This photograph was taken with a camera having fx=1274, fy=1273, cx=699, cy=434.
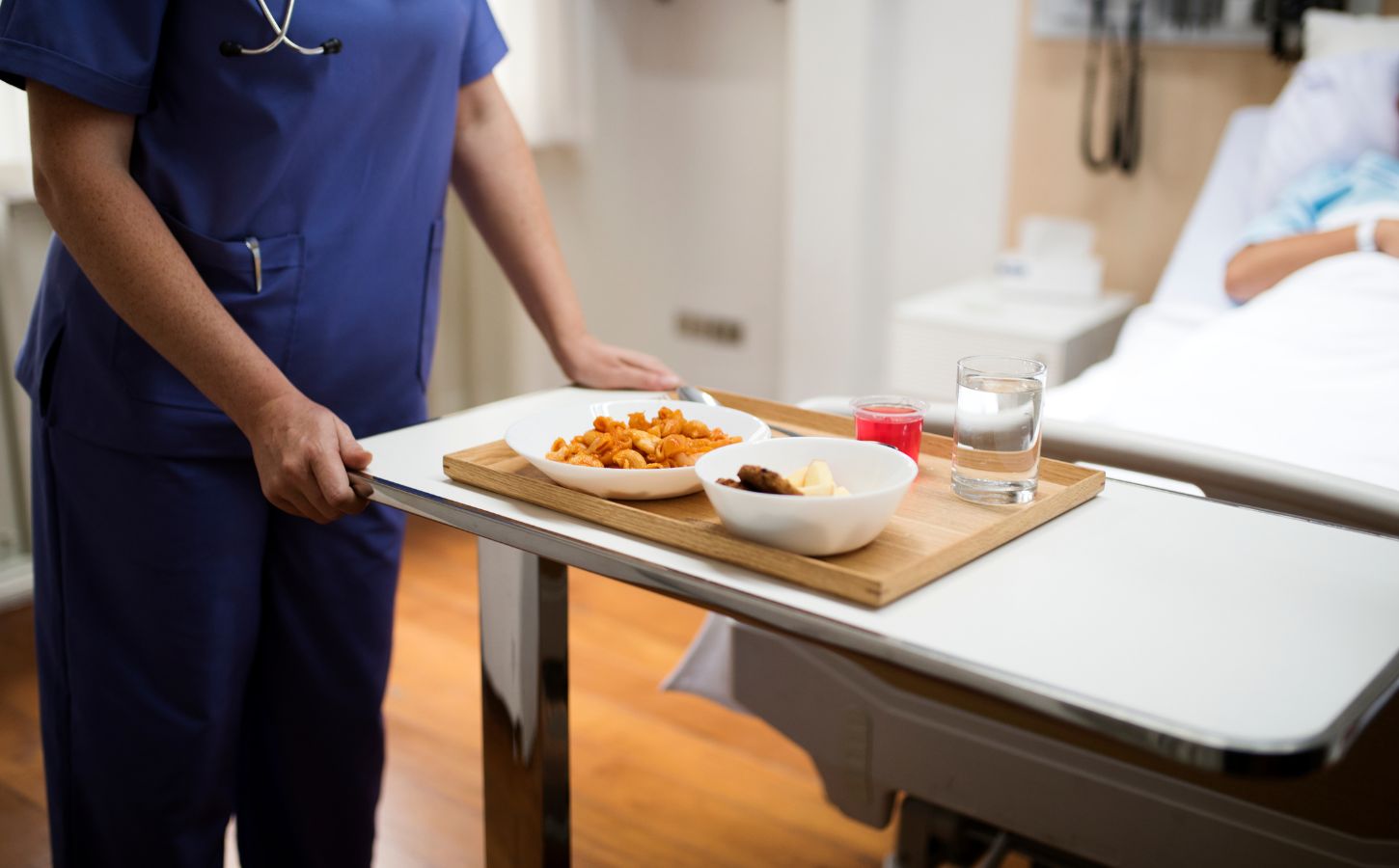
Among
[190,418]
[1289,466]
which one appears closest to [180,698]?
[190,418]

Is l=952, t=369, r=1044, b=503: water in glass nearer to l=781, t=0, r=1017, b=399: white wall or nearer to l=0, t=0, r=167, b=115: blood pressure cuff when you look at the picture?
l=0, t=0, r=167, b=115: blood pressure cuff

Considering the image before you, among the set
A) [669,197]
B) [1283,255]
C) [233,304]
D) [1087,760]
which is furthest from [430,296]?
[669,197]

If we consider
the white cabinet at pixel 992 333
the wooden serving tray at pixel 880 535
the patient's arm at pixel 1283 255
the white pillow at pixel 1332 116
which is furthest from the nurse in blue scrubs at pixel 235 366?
the white pillow at pixel 1332 116

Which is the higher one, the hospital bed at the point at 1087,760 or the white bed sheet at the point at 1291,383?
the white bed sheet at the point at 1291,383

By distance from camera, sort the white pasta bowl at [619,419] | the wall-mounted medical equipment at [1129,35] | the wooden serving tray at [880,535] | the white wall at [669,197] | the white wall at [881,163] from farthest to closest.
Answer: the white wall at [669,197], the white wall at [881,163], the wall-mounted medical equipment at [1129,35], the white pasta bowl at [619,419], the wooden serving tray at [880,535]

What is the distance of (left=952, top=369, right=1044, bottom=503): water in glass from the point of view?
35.9 inches

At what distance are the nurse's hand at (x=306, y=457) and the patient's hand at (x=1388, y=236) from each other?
1.48 metres

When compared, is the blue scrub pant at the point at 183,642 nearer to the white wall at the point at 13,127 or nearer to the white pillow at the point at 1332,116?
the white wall at the point at 13,127

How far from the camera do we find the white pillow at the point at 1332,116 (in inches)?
82.8

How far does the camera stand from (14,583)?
2467 millimetres

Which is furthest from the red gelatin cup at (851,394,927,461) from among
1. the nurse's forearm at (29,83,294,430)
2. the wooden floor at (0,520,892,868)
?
the wooden floor at (0,520,892,868)

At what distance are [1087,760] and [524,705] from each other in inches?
20.3

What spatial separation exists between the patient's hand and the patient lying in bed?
0.07 ft

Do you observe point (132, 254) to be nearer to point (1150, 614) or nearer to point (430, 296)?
point (430, 296)
